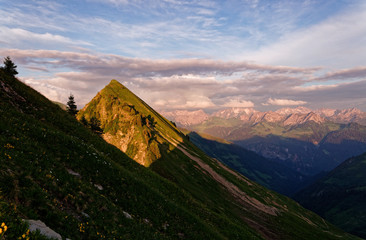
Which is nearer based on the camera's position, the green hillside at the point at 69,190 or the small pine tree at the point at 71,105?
the green hillside at the point at 69,190

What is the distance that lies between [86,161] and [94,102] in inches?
4338

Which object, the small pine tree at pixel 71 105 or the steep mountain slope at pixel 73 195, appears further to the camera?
the small pine tree at pixel 71 105

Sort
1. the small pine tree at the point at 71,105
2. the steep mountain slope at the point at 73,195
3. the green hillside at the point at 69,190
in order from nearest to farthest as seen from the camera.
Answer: the steep mountain slope at the point at 73,195, the green hillside at the point at 69,190, the small pine tree at the point at 71,105

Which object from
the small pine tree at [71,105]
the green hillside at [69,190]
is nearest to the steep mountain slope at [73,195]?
the green hillside at [69,190]

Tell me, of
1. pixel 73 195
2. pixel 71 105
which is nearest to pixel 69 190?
pixel 73 195

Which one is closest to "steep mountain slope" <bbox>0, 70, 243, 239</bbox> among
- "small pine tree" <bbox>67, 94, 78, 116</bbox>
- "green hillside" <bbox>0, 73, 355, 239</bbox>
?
"green hillside" <bbox>0, 73, 355, 239</bbox>

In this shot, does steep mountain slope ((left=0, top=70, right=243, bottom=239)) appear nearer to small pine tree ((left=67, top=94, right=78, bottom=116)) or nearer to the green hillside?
the green hillside

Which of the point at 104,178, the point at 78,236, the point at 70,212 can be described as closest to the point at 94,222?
the point at 70,212

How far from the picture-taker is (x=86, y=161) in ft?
73.3

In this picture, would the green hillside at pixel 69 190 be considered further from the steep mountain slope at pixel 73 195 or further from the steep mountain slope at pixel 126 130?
the steep mountain slope at pixel 126 130

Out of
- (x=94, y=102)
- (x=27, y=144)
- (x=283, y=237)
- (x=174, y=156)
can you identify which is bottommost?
(x=283, y=237)

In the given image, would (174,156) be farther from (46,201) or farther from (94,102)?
(46,201)

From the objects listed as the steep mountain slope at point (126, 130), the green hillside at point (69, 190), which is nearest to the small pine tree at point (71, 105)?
the steep mountain slope at point (126, 130)

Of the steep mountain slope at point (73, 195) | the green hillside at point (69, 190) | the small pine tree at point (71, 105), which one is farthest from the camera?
the small pine tree at point (71, 105)
